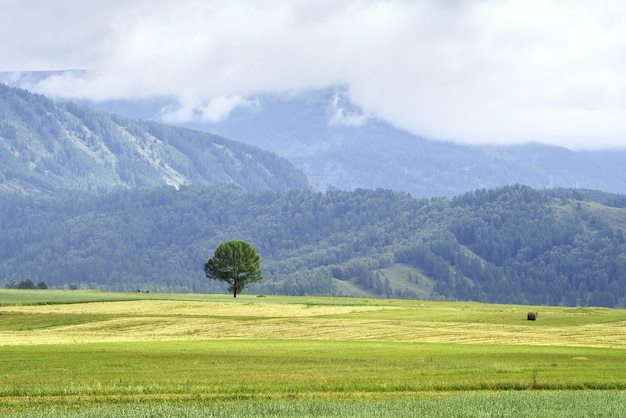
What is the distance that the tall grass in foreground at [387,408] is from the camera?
37.7 meters

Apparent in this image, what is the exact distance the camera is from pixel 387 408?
3953 centimetres

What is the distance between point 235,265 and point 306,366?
124032 millimetres

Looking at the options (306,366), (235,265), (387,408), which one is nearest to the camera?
(387,408)

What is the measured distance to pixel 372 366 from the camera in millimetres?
57281

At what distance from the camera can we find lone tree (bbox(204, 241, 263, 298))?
180 m

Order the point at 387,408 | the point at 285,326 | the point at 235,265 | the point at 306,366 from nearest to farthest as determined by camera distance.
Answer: the point at 387,408
the point at 306,366
the point at 285,326
the point at 235,265

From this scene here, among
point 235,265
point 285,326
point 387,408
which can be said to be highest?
point 235,265

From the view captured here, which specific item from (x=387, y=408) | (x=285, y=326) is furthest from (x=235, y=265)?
(x=387, y=408)

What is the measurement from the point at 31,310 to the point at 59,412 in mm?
84076

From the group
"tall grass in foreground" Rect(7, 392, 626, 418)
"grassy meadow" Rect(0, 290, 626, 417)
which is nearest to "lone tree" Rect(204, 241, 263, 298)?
"grassy meadow" Rect(0, 290, 626, 417)

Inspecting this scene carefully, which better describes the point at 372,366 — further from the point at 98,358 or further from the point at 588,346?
the point at 588,346

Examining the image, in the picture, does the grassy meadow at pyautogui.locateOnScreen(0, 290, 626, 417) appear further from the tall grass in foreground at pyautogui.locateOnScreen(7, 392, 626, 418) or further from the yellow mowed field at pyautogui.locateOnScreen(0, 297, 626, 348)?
the yellow mowed field at pyautogui.locateOnScreen(0, 297, 626, 348)

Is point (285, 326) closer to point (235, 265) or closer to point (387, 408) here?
point (387, 408)

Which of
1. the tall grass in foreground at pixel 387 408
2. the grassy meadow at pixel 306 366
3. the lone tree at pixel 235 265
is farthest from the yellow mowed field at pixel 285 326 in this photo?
the lone tree at pixel 235 265
